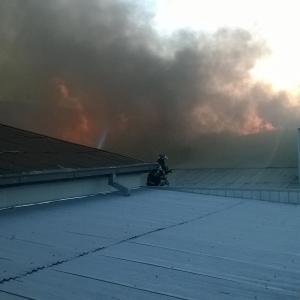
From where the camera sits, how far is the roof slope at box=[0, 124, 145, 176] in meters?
7.32

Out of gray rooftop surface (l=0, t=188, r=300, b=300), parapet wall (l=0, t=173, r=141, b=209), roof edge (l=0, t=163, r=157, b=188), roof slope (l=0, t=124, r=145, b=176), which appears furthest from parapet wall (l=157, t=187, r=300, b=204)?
parapet wall (l=0, t=173, r=141, b=209)

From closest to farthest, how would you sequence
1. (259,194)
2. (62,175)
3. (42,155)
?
(62,175) → (42,155) → (259,194)

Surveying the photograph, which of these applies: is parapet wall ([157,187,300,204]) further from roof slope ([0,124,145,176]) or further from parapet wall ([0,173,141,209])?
parapet wall ([0,173,141,209])

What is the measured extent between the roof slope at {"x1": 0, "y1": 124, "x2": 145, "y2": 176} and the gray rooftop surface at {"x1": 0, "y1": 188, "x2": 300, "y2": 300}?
785 millimetres

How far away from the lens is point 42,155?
28.0 ft

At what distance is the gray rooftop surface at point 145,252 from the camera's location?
10.9 feet

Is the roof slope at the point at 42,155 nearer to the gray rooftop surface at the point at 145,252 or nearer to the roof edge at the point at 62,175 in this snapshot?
the roof edge at the point at 62,175

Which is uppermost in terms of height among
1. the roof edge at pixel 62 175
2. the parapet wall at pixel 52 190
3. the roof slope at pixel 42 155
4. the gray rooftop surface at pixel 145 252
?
the roof slope at pixel 42 155

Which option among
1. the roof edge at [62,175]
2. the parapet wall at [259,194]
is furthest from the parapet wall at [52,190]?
the parapet wall at [259,194]

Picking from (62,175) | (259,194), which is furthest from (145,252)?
(259,194)

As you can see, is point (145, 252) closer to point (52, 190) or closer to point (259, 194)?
point (52, 190)

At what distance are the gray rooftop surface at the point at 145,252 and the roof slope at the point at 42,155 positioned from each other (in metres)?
0.79

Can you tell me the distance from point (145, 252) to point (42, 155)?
15.6 feet

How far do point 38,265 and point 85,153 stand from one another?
248 inches
